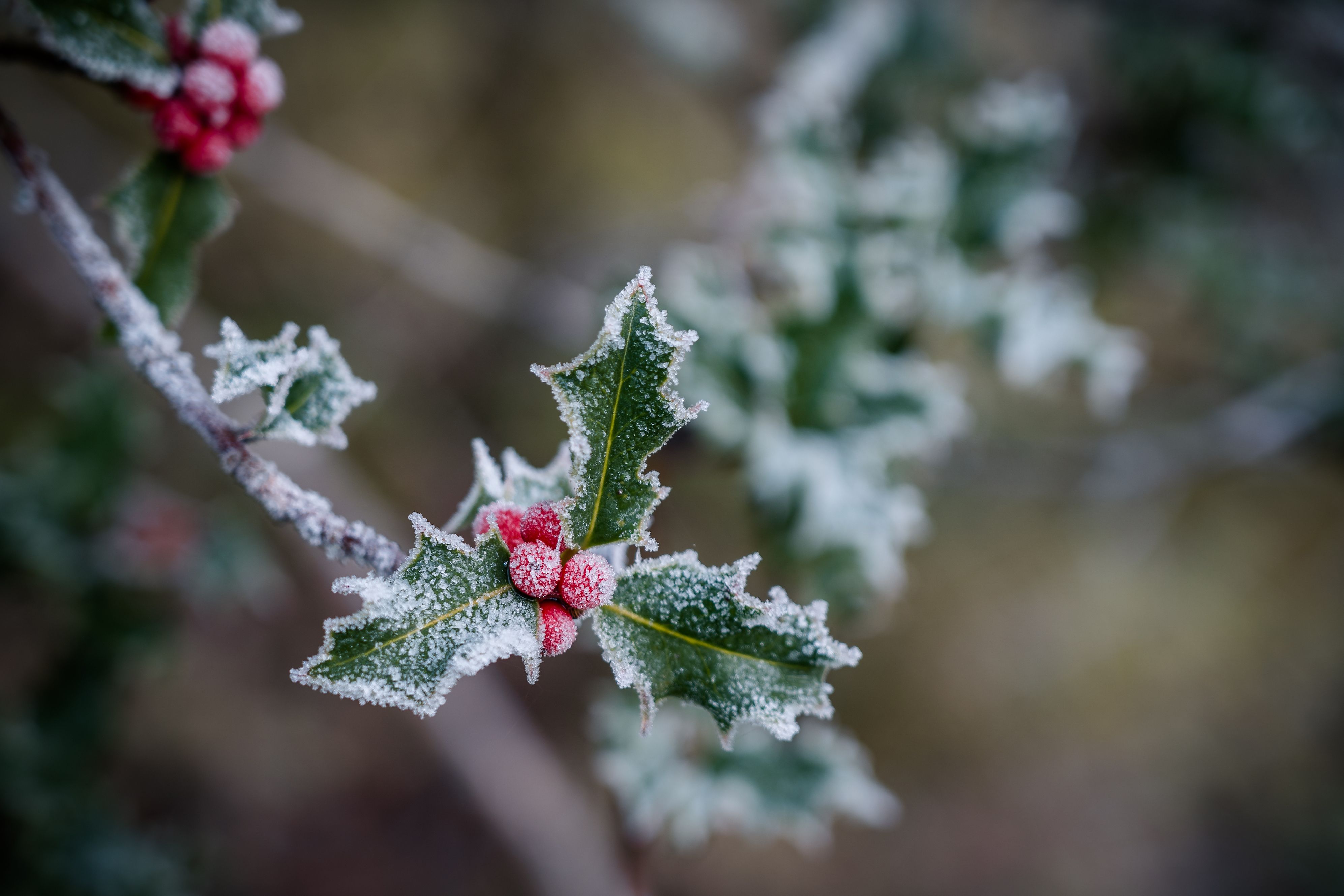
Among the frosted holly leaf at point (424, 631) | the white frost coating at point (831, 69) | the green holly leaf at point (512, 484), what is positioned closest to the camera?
the frosted holly leaf at point (424, 631)

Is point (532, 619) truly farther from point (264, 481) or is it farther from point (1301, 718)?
point (1301, 718)

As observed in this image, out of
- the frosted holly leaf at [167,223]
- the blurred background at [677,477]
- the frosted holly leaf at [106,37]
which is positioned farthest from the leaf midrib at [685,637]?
the blurred background at [677,477]

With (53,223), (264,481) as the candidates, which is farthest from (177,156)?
(264,481)

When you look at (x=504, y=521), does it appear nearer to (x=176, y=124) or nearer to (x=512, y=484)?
(x=512, y=484)

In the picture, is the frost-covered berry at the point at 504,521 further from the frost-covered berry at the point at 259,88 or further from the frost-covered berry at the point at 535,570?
the frost-covered berry at the point at 259,88

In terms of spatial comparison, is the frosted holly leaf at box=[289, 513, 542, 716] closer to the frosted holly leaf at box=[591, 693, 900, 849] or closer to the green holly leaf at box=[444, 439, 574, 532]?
the green holly leaf at box=[444, 439, 574, 532]

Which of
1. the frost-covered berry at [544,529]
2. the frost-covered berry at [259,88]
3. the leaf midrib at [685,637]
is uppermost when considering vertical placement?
the frost-covered berry at [259,88]

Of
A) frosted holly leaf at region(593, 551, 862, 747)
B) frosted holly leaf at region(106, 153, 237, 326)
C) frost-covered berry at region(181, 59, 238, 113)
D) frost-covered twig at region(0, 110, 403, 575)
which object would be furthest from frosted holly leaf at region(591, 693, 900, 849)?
frost-covered berry at region(181, 59, 238, 113)

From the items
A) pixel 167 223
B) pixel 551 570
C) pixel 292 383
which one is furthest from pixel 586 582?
pixel 167 223
